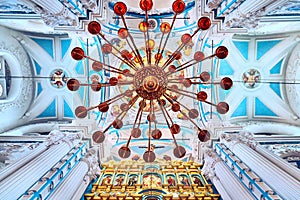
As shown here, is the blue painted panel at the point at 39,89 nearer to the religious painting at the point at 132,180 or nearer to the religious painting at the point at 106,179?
the religious painting at the point at 106,179

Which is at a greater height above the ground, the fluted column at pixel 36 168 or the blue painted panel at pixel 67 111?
the blue painted panel at pixel 67 111

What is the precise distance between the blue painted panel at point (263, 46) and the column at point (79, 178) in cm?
777

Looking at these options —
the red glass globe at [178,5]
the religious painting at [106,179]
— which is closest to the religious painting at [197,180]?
the religious painting at [106,179]

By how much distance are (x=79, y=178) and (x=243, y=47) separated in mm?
8284

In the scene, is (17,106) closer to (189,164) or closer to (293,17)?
(189,164)

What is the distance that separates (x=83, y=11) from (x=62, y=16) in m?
1.14

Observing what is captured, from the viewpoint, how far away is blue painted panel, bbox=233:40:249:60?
11.6 meters

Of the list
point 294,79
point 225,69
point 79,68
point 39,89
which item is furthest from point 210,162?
point 39,89

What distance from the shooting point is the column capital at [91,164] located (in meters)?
8.96

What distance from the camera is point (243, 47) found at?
38.5 ft

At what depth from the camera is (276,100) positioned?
11938 mm

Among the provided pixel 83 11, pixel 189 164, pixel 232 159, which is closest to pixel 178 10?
pixel 83 11

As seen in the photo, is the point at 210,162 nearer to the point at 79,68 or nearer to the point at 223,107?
the point at 223,107

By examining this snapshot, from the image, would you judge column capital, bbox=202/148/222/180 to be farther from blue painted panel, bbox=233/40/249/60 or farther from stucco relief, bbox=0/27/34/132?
stucco relief, bbox=0/27/34/132
